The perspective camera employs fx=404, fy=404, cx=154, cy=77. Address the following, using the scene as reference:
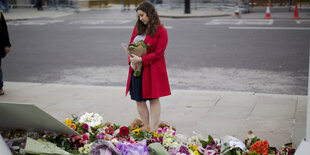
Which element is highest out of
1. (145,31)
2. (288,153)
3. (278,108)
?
(145,31)

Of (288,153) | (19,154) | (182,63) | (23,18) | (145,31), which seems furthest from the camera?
(23,18)

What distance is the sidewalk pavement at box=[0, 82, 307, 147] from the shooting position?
17.1 ft

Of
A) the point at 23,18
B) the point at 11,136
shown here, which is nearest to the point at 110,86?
the point at 11,136

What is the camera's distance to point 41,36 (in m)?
15.4

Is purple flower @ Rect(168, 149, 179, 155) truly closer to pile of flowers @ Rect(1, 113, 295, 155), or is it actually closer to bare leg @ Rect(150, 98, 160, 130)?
pile of flowers @ Rect(1, 113, 295, 155)

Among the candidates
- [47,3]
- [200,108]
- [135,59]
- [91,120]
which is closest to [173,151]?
[91,120]

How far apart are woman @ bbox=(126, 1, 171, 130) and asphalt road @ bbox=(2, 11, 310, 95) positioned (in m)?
3.20

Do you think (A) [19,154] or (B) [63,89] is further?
(B) [63,89]

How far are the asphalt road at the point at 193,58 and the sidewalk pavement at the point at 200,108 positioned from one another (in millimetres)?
696

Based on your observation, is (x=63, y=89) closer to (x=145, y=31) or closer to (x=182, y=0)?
(x=145, y=31)

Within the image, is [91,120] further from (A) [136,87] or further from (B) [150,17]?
(B) [150,17]

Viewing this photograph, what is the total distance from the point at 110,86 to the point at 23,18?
17363mm

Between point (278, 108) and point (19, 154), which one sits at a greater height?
point (19, 154)

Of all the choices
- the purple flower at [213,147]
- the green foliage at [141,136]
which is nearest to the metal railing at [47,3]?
the green foliage at [141,136]
